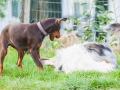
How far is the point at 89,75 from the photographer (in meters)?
6.08

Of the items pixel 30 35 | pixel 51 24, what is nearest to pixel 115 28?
pixel 51 24

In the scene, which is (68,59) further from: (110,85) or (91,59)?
(110,85)

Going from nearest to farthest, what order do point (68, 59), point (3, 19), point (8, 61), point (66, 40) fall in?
1. point (68, 59)
2. point (8, 61)
3. point (66, 40)
4. point (3, 19)

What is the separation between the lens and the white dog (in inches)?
271

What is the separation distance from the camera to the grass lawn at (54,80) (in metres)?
5.32

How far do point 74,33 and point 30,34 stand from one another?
3.70 meters

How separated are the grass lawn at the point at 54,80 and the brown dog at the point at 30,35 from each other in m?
0.30

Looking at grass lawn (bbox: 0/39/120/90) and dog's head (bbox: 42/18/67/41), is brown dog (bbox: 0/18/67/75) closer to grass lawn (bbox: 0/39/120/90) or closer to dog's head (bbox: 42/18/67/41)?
dog's head (bbox: 42/18/67/41)

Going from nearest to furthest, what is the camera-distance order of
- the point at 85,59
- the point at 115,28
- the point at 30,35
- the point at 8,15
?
the point at 30,35 < the point at 85,59 < the point at 115,28 < the point at 8,15

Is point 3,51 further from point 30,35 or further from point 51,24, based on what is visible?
point 51,24

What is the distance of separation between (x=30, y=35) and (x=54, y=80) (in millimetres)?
961

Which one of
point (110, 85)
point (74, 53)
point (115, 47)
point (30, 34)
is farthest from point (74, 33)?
point (110, 85)

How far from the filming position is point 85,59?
7.05 metres

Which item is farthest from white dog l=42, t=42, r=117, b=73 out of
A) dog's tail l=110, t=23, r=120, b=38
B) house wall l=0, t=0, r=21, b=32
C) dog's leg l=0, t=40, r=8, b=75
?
house wall l=0, t=0, r=21, b=32
